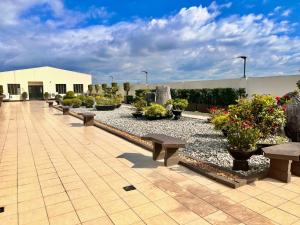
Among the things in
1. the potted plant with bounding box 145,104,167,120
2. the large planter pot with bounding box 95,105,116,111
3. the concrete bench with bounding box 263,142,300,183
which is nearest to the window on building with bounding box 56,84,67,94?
the large planter pot with bounding box 95,105,116,111

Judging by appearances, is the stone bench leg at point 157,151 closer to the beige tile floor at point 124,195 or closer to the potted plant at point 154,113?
the beige tile floor at point 124,195

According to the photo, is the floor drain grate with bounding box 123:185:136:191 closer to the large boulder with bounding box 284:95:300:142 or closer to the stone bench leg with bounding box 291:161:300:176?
the stone bench leg with bounding box 291:161:300:176

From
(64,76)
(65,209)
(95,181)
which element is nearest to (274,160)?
(95,181)

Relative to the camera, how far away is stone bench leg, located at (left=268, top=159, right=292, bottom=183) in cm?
395

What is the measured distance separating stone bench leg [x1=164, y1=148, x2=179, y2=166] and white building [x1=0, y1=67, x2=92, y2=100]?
33.4 meters

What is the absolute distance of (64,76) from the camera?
36250mm

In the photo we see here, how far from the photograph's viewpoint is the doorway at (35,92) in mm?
34562

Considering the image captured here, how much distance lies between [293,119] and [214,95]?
1105cm

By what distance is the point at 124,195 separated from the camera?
3.62 m

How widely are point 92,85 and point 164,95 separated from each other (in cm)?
2643

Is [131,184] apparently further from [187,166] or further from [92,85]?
[92,85]

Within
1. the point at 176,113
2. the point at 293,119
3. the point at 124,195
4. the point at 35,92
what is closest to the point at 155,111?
the point at 176,113

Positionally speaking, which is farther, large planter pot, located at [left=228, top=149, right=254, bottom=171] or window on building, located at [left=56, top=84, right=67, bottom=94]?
window on building, located at [left=56, top=84, right=67, bottom=94]

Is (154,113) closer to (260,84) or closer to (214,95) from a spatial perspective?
(214,95)
